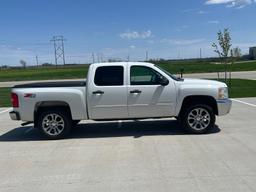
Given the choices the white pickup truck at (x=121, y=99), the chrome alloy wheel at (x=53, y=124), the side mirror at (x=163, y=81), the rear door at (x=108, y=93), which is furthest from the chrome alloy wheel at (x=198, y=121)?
the chrome alloy wheel at (x=53, y=124)

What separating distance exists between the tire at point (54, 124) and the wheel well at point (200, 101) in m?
2.79

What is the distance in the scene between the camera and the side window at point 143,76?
940 cm

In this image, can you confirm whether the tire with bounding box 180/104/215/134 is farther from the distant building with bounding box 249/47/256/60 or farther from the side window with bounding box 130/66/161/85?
the distant building with bounding box 249/47/256/60

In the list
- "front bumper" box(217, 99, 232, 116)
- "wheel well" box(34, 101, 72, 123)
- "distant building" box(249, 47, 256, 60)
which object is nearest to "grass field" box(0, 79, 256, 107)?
"front bumper" box(217, 99, 232, 116)

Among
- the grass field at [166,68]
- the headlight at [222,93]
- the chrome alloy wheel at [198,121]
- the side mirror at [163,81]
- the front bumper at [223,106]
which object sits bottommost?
the grass field at [166,68]

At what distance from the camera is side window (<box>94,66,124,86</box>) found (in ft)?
30.7

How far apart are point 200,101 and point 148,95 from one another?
127 centimetres

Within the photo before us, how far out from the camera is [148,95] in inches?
367

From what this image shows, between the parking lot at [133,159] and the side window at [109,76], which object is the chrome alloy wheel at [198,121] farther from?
the side window at [109,76]

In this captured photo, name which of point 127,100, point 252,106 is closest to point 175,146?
point 127,100

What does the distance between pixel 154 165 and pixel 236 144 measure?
2261mm

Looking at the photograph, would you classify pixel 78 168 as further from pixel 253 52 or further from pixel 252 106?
pixel 253 52

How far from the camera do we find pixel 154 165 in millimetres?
6664

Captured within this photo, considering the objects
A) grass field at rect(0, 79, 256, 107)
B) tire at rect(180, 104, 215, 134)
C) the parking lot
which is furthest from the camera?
grass field at rect(0, 79, 256, 107)
